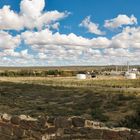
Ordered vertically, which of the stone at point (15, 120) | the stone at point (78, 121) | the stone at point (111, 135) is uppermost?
the stone at point (78, 121)

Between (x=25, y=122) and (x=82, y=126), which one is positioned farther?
(x=25, y=122)

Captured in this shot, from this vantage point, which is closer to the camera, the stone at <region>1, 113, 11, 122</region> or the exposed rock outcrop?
the exposed rock outcrop

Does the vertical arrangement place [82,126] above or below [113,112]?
above

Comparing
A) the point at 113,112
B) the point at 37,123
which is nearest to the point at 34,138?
the point at 37,123

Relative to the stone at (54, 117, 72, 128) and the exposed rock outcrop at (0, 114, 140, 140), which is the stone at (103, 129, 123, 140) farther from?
the stone at (54, 117, 72, 128)

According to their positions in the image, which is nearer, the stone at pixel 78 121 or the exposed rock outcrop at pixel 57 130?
the exposed rock outcrop at pixel 57 130

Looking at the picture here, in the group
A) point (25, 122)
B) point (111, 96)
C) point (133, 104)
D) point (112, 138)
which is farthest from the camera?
point (111, 96)

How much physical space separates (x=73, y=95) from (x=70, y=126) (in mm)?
31226

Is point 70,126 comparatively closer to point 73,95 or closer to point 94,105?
point 94,105

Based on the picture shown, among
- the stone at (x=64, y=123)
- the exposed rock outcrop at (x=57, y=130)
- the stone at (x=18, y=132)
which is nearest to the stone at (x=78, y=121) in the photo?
the exposed rock outcrop at (x=57, y=130)

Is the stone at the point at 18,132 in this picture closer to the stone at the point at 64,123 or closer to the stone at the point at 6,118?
the stone at the point at 6,118

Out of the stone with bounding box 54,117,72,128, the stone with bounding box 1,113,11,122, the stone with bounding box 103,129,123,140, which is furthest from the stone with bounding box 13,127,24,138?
the stone with bounding box 103,129,123,140

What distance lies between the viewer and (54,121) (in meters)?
9.41

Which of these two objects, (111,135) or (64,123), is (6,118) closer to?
(64,123)
